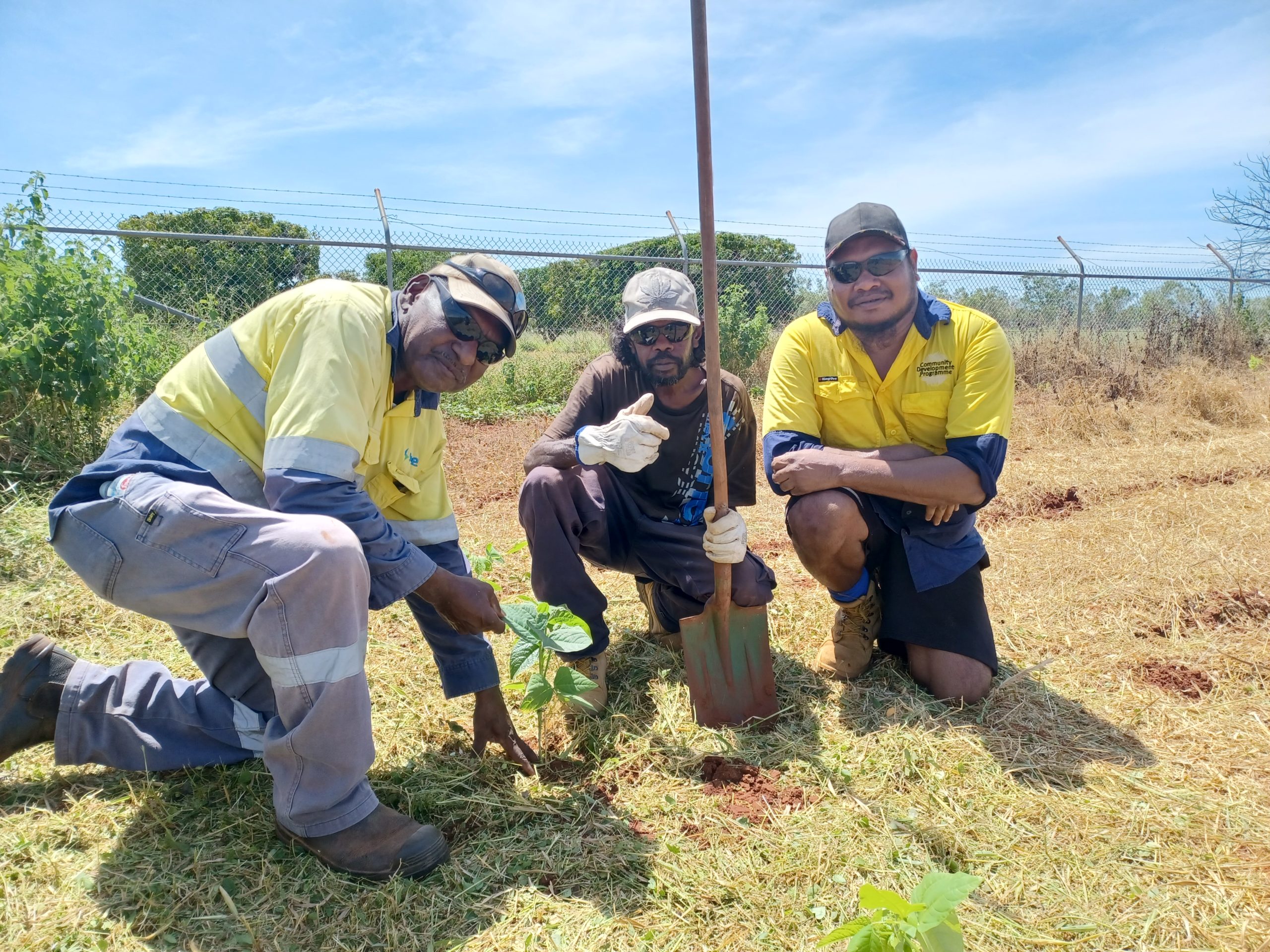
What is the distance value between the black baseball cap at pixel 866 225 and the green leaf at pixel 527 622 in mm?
1618

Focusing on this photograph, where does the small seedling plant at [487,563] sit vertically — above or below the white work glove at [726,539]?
below

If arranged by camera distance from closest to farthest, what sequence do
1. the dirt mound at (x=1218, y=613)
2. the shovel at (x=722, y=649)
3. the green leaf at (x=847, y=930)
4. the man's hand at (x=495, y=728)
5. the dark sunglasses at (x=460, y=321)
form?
the green leaf at (x=847, y=930), the dark sunglasses at (x=460, y=321), the man's hand at (x=495, y=728), the shovel at (x=722, y=649), the dirt mound at (x=1218, y=613)

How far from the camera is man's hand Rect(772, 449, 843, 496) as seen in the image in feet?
9.37

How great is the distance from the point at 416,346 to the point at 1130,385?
9214 millimetres

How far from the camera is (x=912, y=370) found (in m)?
2.95

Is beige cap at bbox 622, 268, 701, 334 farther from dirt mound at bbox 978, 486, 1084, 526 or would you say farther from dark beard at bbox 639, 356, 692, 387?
dirt mound at bbox 978, 486, 1084, 526

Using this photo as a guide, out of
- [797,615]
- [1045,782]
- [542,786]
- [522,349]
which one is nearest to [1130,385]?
[522,349]

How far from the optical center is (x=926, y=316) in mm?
2959

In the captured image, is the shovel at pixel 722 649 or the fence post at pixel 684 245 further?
the fence post at pixel 684 245

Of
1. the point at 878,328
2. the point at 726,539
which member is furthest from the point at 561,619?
the point at 878,328

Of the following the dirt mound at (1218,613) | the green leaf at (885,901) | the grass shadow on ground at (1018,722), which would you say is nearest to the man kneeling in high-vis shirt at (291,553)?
the green leaf at (885,901)

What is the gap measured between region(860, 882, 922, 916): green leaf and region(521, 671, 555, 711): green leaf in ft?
3.86

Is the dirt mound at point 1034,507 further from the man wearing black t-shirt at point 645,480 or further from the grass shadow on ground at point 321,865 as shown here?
the grass shadow on ground at point 321,865

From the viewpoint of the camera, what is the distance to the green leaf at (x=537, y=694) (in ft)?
7.86
